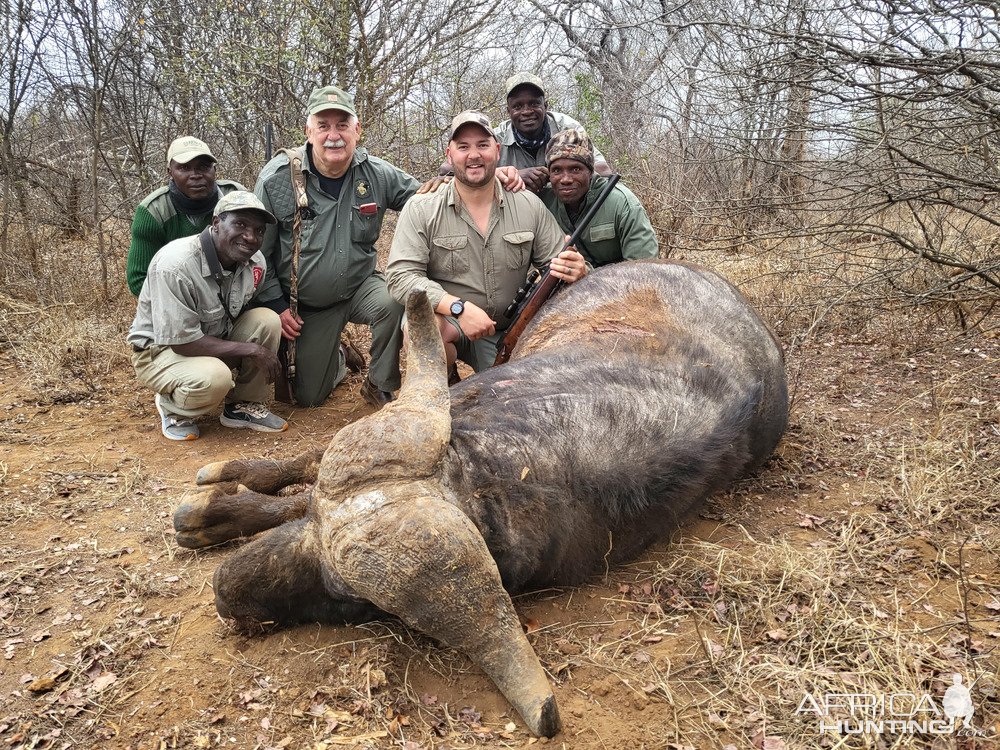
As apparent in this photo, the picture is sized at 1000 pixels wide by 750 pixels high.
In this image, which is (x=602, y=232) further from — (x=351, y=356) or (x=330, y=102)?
(x=351, y=356)

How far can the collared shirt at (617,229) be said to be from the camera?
5184mm

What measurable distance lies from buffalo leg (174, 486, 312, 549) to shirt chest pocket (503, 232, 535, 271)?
217 centimetres

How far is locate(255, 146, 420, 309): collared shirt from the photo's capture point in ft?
18.0

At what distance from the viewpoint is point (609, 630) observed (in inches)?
118

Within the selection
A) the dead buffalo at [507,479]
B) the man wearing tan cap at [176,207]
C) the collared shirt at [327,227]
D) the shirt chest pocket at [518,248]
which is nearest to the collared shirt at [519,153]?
the collared shirt at [327,227]

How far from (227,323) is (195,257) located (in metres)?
0.53

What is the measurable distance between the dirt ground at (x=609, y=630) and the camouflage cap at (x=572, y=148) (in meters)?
2.13

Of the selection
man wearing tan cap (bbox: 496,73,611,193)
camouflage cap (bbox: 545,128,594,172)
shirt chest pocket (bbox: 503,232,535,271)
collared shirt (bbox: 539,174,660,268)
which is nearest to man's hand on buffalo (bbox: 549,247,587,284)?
shirt chest pocket (bbox: 503,232,535,271)

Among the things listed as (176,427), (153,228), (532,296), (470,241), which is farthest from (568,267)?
(153,228)

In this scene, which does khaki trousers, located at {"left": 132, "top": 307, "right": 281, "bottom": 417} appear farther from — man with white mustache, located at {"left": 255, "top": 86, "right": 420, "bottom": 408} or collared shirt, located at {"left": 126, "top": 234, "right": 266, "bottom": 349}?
man with white mustache, located at {"left": 255, "top": 86, "right": 420, "bottom": 408}

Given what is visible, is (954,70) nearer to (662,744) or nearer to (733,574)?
(733,574)

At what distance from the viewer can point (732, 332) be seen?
13.1 feet

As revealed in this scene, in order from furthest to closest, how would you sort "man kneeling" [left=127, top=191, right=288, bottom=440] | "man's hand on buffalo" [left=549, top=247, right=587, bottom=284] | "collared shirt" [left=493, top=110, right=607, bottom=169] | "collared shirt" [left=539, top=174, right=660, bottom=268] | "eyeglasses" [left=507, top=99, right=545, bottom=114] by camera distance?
"collared shirt" [left=493, top=110, right=607, bottom=169]
"eyeglasses" [left=507, top=99, right=545, bottom=114]
"collared shirt" [left=539, top=174, right=660, bottom=268]
"man kneeling" [left=127, top=191, right=288, bottom=440]
"man's hand on buffalo" [left=549, top=247, right=587, bottom=284]

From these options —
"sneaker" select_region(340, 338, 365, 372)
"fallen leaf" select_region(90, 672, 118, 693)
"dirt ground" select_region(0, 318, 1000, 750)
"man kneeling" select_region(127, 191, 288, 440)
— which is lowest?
"fallen leaf" select_region(90, 672, 118, 693)
